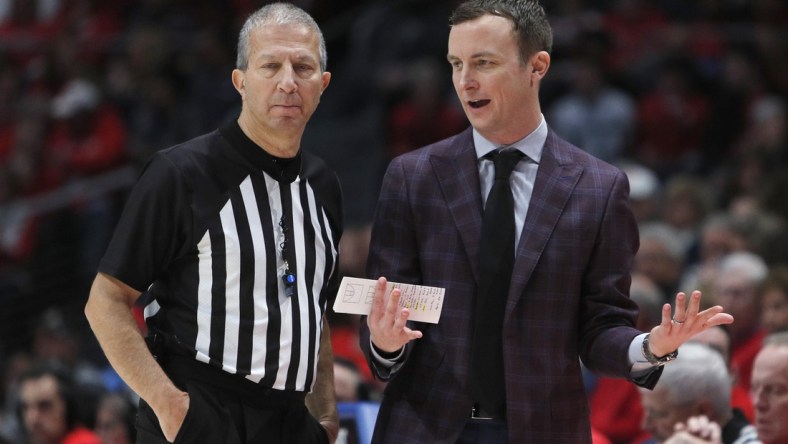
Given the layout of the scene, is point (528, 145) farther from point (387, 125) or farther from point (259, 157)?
point (387, 125)

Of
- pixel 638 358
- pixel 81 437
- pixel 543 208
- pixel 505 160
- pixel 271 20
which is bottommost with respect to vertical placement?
pixel 81 437

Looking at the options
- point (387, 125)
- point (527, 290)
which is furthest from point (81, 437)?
point (387, 125)

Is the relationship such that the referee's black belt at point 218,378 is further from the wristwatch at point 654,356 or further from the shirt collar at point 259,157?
the wristwatch at point 654,356

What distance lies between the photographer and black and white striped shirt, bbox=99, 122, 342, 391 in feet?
11.2

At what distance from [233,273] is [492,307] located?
727 millimetres

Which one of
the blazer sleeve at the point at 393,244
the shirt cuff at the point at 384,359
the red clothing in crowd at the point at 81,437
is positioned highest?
the blazer sleeve at the point at 393,244

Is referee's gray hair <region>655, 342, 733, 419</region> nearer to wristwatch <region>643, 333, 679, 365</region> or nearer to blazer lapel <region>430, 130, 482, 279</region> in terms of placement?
wristwatch <region>643, 333, 679, 365</region>

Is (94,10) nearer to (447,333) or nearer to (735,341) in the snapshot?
(735,341)

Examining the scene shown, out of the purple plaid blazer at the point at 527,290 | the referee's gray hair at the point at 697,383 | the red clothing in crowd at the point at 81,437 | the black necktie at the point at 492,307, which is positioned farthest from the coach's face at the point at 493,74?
the red clothing in crowd at the point at 81,437

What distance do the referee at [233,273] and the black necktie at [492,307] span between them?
48cm

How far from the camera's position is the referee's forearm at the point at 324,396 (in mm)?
3799

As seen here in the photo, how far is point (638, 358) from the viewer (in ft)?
11.4

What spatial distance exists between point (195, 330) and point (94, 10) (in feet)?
36.1

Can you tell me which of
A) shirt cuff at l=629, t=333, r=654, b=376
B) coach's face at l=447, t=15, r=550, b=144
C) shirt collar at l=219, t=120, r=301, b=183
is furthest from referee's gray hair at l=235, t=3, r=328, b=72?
shirt cuff at l=629, t=333, r=654, b=376
